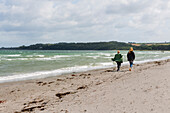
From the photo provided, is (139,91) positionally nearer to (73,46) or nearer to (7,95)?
(7,95)

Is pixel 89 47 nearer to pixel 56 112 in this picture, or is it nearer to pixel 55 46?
pixel 55 46

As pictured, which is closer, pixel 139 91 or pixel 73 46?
pixel 139 91

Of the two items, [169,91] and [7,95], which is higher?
[169,91]

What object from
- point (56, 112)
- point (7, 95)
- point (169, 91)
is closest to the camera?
point (56, 112)

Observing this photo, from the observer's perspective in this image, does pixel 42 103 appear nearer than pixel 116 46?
Yes

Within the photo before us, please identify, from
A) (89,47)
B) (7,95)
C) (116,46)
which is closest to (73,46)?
(89,47)

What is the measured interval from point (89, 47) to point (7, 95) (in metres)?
187

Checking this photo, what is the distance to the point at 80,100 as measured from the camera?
5.15 metres

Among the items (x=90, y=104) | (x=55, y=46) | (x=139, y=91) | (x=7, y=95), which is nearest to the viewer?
(x=90, y=104)

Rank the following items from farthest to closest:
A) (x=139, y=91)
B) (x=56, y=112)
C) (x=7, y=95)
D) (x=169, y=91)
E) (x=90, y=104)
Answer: (x=7, y=95)
(x=139, y=91)
(x=169, y=91)
(x=90, y=104)
(x=56, y=112)

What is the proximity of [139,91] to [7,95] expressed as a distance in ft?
17.3

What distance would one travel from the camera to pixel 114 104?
174 inches

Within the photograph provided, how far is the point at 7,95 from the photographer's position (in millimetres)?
7230

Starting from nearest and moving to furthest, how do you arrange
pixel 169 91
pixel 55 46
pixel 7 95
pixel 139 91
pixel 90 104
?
pixel 90 104 → pixel 169 91 → pixel 139 91 → pixel 7 95 → pixel 55 46
